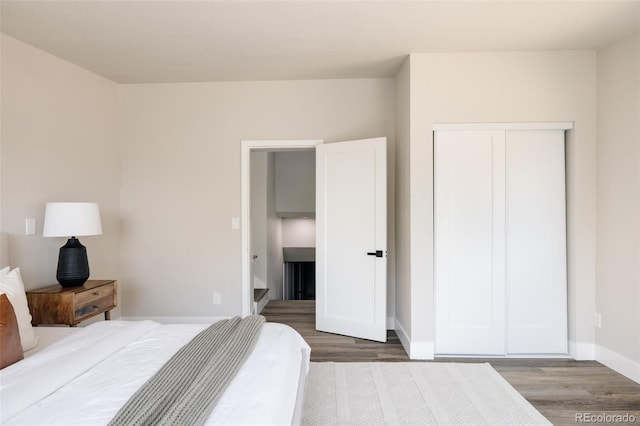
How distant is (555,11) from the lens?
233cm

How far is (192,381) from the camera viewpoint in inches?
51.9

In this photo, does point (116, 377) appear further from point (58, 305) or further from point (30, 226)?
point (30, 226)

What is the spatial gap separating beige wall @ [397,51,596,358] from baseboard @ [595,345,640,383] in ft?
0.30

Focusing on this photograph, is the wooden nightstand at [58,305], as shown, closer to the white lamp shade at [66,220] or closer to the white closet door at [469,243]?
the white lamp shade at [66,220]

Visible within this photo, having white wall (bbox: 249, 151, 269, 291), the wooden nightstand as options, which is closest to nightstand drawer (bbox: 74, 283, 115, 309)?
the wooden nightstand

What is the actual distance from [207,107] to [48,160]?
155cm

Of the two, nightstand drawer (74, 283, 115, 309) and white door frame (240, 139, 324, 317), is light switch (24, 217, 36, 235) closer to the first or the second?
nightstand drawer (74, 283, 115, 309)

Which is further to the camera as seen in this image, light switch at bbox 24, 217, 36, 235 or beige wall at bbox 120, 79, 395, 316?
beige wall at bbox 120, 79, 395, 316

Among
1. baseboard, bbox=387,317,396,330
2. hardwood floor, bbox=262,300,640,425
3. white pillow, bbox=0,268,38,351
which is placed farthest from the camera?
baseboard, bbox=387,317,396,330

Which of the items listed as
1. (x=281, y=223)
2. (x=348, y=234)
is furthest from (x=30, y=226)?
(x=281, y=223)

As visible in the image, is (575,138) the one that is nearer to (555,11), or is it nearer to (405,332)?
(555,11)

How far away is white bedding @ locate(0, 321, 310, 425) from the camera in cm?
112

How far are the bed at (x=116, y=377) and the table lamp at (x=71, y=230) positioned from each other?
83 cm

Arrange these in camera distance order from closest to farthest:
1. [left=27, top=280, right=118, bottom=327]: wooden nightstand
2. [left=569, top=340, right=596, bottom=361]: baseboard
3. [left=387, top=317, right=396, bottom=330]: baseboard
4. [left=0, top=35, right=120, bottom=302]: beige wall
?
1. [left=27, top=280, right=118, bottom=327]: wooden nightstand
2. [left=0, top=35, right=120, bottom=302]: beige wall
3. [left=569, top=340, right=596, bottom=361]: baseboard
4. [left=387, top=317, right=396, bottom=330]: baseboard
